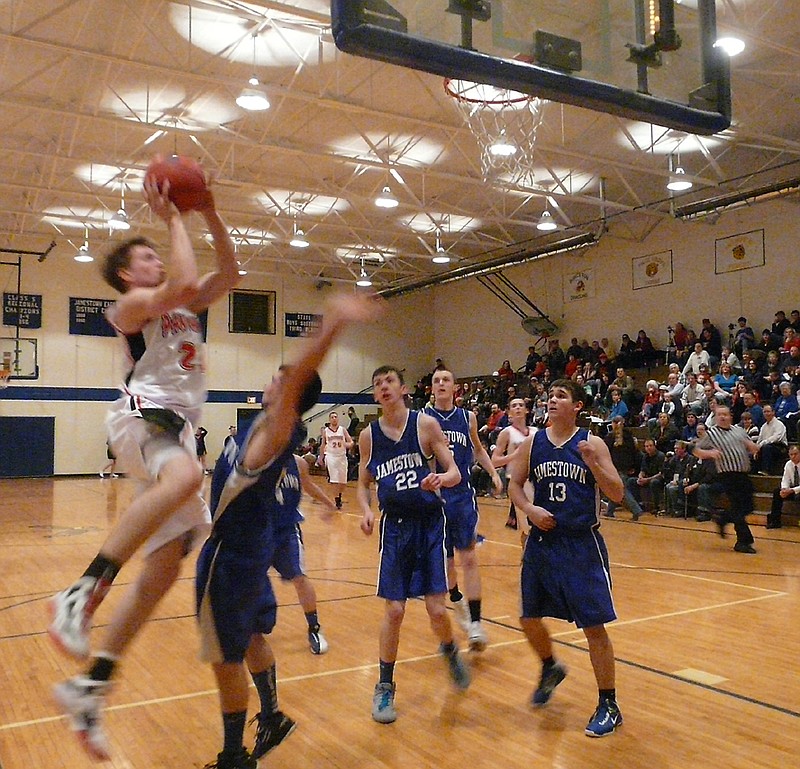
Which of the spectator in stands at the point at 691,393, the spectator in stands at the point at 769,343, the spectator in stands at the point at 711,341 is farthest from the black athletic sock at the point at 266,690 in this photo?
the spectator in stands at the point at 711,341

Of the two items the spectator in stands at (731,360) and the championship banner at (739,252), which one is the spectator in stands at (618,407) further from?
the championship banner at (739,252)

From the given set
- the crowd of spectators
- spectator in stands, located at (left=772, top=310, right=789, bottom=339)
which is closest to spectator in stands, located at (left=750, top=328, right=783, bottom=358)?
the crowd of spectators

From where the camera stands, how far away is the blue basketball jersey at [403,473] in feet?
14.1

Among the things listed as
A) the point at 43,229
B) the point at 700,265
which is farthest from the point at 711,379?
the point at 43,229

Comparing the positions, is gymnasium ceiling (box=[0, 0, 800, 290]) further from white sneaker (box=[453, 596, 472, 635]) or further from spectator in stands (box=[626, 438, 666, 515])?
white sneaker (box=[453, 596, 472, 635])

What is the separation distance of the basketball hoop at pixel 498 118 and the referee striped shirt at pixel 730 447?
457 centimetres

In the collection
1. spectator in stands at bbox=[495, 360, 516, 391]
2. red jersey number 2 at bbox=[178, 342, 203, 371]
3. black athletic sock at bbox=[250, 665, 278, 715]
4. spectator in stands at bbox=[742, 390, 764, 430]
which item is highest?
spectator in stands at bbox=[495, 360, 516, 391]

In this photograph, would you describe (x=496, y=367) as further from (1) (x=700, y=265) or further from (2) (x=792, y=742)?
(2) (x=792, y=742)

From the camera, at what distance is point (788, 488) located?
37.4 feet

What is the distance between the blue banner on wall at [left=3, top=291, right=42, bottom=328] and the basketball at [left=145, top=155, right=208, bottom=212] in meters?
23.3

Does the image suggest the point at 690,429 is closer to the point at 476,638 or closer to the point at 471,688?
the point at 476,638

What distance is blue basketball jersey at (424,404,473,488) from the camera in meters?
6.07

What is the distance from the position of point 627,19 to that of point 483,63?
38.7 inches

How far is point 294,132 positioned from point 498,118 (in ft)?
19.2
